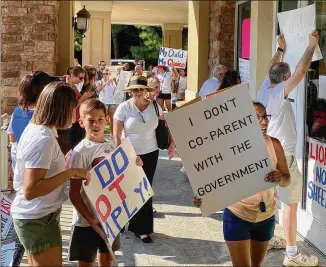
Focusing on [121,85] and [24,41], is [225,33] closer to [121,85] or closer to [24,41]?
[121,85]

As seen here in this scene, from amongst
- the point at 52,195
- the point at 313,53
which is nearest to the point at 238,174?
the point at 52,195

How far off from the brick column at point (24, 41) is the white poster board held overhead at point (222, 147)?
18.1 ft

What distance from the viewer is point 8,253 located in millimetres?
3713

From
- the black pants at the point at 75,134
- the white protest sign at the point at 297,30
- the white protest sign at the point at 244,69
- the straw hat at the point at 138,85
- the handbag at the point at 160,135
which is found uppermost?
the white protest sign at the point at 297,30

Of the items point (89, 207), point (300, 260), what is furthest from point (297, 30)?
point (89, 207)

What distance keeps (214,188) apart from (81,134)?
4191 mm

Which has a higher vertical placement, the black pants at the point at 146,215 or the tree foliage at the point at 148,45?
the tree foliage at the point at 148,45

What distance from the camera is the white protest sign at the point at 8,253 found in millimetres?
3662

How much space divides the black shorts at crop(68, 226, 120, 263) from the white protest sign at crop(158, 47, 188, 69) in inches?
398

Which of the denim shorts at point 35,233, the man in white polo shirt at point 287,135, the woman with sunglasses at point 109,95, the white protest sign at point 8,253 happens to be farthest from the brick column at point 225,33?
the denim shorts at point 35,233

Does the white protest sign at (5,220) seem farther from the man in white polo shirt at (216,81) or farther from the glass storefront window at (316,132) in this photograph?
the man in white polo shirt at (216,81)

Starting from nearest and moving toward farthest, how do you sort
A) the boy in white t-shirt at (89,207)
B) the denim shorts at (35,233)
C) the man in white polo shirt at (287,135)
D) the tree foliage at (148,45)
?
1. the denim shorts at (35,233)
2. the boy in white t-shirt at (89,207)
3. the man in white polo shirt at (287,135)
4. the tree foliage at (148,45)

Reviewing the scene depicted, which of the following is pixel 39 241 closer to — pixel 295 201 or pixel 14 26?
pixel 295 201

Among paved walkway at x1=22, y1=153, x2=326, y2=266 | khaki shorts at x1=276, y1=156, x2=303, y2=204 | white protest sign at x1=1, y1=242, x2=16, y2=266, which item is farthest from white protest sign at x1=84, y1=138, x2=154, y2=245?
khaki shorts at x1=276, y1=156, x2=303, y2=204
